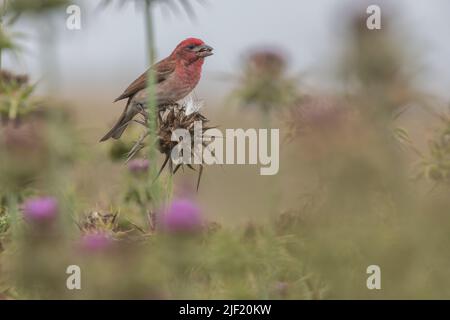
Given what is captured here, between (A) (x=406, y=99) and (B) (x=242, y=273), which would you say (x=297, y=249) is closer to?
(B) (x=242, y=273)

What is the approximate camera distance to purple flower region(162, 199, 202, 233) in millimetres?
5496

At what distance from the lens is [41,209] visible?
22.6ft

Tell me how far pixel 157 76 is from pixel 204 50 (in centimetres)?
76

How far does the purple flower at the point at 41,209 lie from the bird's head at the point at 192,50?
1642mm

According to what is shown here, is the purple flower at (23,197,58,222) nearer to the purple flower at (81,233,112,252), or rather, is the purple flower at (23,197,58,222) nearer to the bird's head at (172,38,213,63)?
the purple flower at (81,233,112,252)

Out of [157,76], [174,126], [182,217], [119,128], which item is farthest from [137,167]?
[182,217]

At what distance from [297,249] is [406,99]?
4.49ft

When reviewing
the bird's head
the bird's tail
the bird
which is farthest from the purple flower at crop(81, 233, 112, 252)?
the bird's tail

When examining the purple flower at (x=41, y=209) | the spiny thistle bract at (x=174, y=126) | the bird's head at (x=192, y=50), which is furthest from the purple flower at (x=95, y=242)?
the bird's head at (x=192, y=50)

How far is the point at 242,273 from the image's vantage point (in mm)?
6133

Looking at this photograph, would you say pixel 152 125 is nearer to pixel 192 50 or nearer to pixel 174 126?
pixel 174 126

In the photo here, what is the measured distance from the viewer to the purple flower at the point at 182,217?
5.50 m

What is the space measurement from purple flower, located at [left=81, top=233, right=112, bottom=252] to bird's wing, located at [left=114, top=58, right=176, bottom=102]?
206cm
